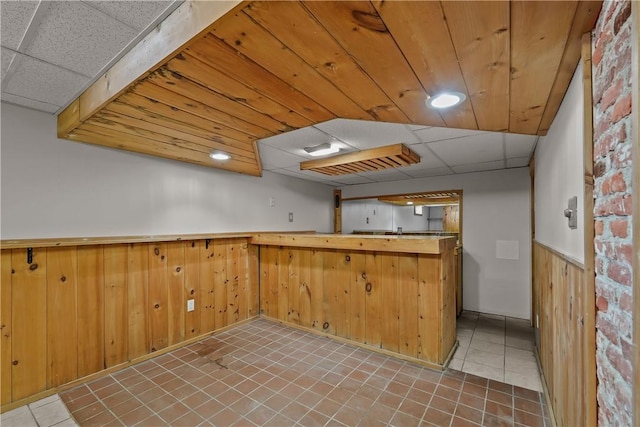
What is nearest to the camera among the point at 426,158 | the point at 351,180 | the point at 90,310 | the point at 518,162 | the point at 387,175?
the point at 90,310

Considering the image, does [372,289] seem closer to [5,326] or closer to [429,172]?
[429,172]

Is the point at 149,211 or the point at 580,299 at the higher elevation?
the point at 149,211

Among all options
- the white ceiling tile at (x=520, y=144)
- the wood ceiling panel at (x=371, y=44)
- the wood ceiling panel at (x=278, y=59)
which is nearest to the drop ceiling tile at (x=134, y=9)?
the wood ceiling panel at (x=278, y=59)

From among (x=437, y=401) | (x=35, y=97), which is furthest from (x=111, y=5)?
(x=437, y=401)

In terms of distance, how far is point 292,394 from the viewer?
2182mm

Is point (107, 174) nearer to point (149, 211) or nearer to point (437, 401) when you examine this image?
point (149, 211)

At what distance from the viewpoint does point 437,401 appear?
6.82 ft

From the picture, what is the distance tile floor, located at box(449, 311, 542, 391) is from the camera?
2.44 meters

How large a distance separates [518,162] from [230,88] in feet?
12.3

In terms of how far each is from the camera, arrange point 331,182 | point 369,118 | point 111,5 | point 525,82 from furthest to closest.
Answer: point 331,182 < point 369,118 < point 525,82 < point 111,5

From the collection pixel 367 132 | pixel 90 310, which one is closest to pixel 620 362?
pixel 367 132

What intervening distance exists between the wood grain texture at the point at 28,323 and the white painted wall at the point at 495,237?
4887 mm

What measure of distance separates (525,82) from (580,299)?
104cm

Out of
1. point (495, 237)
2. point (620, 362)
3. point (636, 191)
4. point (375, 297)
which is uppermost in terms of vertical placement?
point (636, 191)
